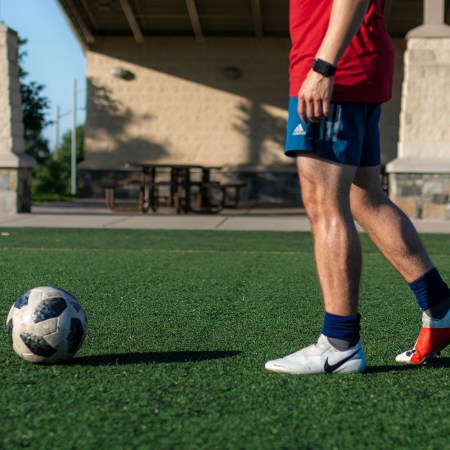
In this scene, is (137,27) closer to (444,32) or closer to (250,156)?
(250,156)

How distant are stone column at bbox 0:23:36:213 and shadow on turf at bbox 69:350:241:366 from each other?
10258 millimetres

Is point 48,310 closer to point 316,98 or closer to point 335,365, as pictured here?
point 335,365

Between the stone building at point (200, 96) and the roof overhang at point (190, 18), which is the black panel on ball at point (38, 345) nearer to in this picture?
the roof overhang at point (190, 18)

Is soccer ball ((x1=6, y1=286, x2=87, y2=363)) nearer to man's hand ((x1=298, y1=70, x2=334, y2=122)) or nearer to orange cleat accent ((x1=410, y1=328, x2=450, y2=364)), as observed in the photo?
man's hand ((x1=298, y1=70, x2=334, y2=122))

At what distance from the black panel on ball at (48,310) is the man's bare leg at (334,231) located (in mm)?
967

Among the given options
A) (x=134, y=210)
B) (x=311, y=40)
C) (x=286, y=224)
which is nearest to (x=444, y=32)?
(x=286, y=224)

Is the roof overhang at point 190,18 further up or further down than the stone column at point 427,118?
further up

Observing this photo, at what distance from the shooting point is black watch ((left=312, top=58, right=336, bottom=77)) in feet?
9.82

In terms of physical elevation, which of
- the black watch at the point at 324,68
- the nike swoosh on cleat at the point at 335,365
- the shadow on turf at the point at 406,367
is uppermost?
the black watch at the point at 324,68

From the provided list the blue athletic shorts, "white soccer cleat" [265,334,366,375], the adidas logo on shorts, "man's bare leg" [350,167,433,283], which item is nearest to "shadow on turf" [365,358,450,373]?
"white soccer cleat" [265,334,366,375]

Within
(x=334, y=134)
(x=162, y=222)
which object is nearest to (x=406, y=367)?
(x=334, y=134)

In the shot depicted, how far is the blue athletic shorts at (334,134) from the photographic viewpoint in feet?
9.92

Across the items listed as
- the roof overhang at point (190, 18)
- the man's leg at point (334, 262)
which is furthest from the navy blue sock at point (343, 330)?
the roof overhang at point (190, 18)

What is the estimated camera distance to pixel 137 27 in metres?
19.9
